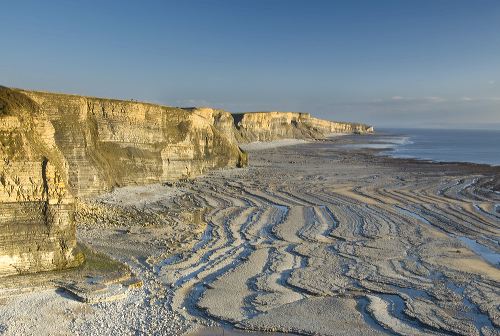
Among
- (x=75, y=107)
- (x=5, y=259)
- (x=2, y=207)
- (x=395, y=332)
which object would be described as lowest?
(x=395, y=332)

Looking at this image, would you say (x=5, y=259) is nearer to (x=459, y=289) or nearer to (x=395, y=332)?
(x=395, y=332)

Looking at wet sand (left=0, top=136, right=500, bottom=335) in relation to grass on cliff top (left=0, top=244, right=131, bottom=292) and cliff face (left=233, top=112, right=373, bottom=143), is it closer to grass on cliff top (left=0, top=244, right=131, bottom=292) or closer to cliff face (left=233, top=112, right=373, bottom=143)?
grass on cliff top (left=0, top=244, right=131, bottom=292)

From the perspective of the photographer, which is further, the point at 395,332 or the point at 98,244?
the point at 98,244

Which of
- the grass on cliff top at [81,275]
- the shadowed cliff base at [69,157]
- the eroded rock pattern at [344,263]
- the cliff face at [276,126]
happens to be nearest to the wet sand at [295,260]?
the eroded rock pattern at [344,263]

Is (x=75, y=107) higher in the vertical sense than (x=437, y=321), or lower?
higher

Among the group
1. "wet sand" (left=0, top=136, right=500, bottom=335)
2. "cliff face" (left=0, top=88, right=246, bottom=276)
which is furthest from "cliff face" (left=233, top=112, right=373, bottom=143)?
"wet sand" (left=0, top=136, right=500, bottom=335)

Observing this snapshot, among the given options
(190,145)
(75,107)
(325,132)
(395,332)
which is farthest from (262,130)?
(395,332)

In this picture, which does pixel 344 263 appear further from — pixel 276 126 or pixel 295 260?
pixel 276 126
